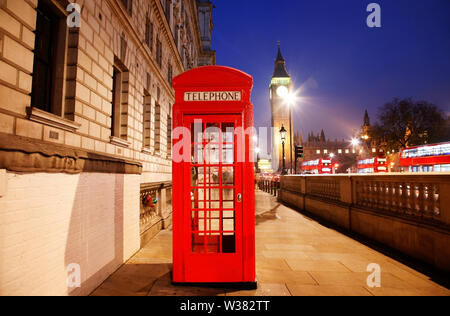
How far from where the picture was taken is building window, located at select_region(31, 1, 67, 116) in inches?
148

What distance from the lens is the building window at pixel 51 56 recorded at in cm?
375

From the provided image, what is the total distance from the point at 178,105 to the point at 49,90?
92.4 inches

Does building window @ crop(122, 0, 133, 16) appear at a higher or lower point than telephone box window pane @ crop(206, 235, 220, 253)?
higher

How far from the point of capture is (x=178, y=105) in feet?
11.4

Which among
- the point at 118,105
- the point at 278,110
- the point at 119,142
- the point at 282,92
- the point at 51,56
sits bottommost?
the point at 119,142

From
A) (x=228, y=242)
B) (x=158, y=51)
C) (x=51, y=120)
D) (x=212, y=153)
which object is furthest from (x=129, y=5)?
(x=228, y=242)

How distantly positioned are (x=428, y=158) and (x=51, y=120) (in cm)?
2549

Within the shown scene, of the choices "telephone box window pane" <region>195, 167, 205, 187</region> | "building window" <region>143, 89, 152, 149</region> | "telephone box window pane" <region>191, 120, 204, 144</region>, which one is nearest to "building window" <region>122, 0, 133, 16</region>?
"building window" <region>143, 89, 152, 149</region>

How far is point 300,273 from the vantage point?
3963mm

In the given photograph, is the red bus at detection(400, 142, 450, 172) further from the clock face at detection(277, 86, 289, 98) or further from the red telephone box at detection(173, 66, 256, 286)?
the red telephone box at detection(173, 66, 256, 286)

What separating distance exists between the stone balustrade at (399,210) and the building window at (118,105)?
265 inches

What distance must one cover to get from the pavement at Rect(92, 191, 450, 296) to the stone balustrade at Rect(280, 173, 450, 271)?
509 millimetres

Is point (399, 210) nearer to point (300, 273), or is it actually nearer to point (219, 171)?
point (300, 273)
